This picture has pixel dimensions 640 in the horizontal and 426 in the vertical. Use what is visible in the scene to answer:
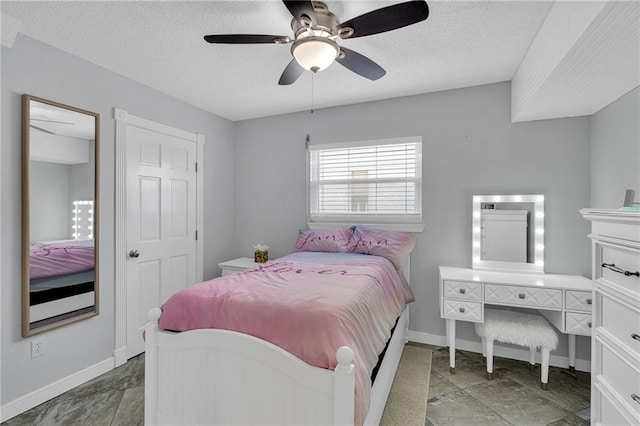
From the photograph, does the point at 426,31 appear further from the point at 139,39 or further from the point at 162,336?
the point at 162,336

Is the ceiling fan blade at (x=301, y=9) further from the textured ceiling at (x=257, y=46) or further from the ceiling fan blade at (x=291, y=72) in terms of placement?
the ceiling fan blade at (x=291, y=72)

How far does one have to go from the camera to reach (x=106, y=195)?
2.62 meters

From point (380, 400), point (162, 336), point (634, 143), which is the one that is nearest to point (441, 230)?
point (634, 143)

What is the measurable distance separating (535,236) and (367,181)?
5.44 ft

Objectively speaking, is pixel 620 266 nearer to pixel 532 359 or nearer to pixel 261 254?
pixel 532 359

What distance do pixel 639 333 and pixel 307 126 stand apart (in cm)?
323

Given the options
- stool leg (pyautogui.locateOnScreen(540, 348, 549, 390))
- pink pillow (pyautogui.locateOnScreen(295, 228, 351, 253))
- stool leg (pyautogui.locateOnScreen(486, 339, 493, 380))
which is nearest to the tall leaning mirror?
pink pillow (pyautogui.locateOnScreen(295, 228, 351, 253))

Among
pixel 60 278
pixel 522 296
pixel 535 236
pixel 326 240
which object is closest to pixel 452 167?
pixel 535 236

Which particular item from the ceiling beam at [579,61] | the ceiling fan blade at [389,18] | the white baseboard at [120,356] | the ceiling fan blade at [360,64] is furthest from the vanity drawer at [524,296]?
the white baseboard at [120,356]

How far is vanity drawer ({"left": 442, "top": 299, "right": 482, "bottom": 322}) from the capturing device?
2480mm

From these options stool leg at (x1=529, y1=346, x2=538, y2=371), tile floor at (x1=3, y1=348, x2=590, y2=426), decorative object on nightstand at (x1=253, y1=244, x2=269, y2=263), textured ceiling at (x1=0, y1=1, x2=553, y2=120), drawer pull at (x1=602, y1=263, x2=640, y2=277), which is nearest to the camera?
drawer pull at (x1=602, y1=263, x2=640, y2=277)

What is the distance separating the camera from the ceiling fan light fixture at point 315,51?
1676mm

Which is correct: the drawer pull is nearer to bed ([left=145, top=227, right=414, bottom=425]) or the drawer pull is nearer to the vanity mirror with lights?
the vanity mirror with lights

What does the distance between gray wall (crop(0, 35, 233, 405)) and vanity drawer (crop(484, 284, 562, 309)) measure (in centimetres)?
322
